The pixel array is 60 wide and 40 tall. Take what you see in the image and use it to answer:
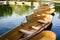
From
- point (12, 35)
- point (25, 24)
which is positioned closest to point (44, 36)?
point (12, 35)

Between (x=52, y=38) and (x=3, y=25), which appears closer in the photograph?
(x=52, y=38)

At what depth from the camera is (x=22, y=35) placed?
5.36 metres

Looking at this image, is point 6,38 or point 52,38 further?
point 6,38

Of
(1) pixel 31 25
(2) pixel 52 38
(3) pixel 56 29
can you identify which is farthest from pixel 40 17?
(2) pixel 52 38

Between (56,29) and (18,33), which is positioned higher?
(18,33)

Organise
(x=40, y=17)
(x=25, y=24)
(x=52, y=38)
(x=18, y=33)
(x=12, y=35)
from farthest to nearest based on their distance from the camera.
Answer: (x=40, y=17) → (x=25, y=24) → (x=18, y=33) → (x=12, y=35) → (x=52, y=38)

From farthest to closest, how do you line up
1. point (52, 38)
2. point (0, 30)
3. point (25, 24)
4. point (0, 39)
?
point (0, 30)
point (25, 24)
point (0, 39)
point (52, 38)

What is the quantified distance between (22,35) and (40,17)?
2.55 metres

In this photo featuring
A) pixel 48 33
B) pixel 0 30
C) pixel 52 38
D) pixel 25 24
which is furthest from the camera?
pixel 0 30

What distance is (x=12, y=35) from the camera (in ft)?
16.3

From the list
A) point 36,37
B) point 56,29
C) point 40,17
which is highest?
point 36,37

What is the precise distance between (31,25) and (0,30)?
1.53m

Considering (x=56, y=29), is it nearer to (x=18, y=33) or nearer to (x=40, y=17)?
(x=40, y=17)

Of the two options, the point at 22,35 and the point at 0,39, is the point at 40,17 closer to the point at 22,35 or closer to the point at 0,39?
the point at 22,35
